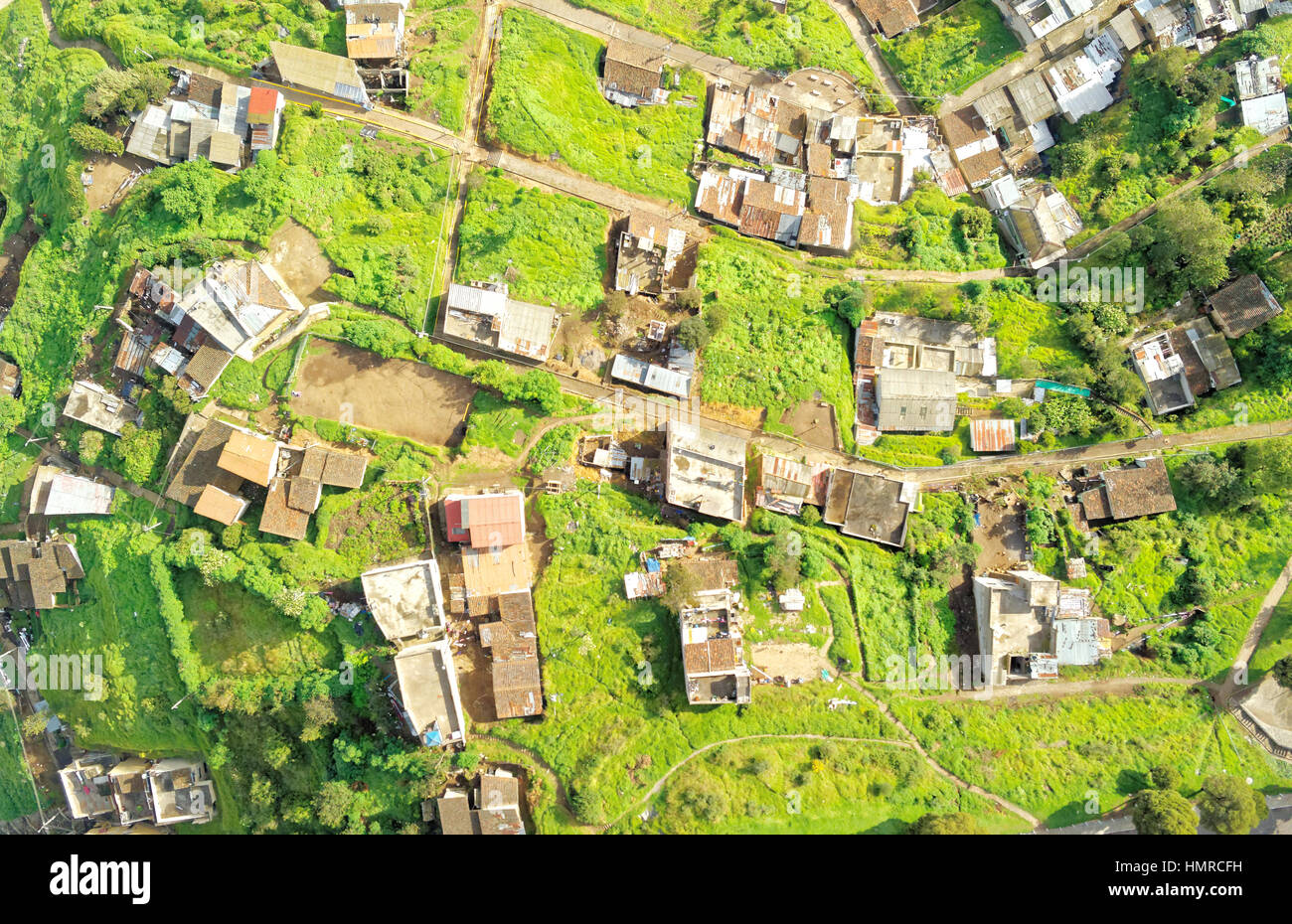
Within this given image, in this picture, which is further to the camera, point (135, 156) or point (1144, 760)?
point (135, 156)

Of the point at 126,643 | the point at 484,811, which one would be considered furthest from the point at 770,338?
the point at 126,643

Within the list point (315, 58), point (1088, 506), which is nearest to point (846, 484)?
point (1088, 506)

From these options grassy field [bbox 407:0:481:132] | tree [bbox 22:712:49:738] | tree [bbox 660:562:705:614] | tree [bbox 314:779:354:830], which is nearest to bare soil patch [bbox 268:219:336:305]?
grassy field [bbox 407:0:481:132]

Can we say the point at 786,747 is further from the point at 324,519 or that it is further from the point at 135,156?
the point at 135,156

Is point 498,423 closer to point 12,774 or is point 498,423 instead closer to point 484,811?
point 484,811

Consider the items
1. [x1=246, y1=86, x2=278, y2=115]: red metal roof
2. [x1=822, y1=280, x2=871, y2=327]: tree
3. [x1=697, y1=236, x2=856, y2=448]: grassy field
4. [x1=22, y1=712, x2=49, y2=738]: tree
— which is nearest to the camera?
[x1=246, y1=86, x2=278, y2=115]: red metal roof

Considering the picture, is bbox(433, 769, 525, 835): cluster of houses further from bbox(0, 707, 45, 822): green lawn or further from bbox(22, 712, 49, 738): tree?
bbox(0, 707, 45, 822): green lawn

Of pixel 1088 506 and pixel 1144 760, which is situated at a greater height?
pixel 1088 506
